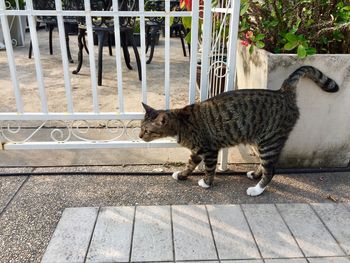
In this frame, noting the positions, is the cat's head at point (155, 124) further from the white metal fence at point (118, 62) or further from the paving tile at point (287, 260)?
the paving tile at point (287, 260)

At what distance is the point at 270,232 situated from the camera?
2.13 m

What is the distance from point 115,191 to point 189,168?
64 centimetres

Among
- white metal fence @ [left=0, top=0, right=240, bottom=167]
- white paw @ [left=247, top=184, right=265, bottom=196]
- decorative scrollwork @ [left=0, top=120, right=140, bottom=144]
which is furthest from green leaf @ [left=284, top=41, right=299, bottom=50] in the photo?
decorative scrollwork @ [left=0, top=120, right=140, bottom=144]

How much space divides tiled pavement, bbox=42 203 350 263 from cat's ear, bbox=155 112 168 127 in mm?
631

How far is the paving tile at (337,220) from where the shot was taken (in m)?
2.07

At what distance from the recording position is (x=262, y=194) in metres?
2.52

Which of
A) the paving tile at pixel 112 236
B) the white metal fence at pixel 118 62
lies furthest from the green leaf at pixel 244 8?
the paving tile at pixel 112 236

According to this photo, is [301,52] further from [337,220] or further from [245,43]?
[337,220]

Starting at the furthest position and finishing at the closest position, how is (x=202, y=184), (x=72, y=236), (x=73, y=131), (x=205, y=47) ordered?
(x=73, y=131)
(x=202, y=184)
(x=205, y=47)
(x=72, y=236)

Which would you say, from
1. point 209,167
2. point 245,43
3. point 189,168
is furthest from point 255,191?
point 245,43

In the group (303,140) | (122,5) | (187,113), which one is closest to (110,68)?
(122,5)

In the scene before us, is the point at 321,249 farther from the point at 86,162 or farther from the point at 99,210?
the point at 86,162

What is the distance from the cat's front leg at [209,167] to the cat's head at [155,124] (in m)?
0.34

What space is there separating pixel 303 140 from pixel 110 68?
3768 mm
